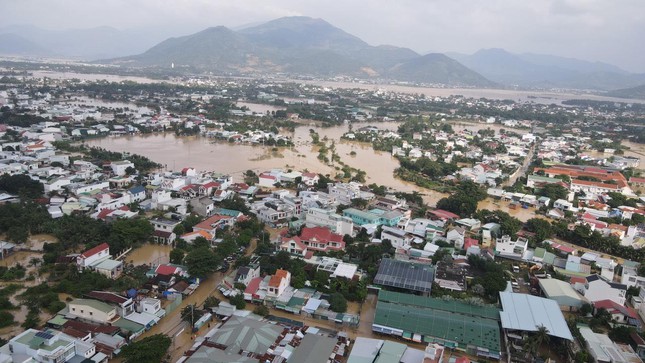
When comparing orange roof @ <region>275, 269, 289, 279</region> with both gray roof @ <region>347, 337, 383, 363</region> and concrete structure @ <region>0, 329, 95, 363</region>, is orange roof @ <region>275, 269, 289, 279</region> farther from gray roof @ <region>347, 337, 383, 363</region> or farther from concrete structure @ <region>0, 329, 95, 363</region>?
concrete structure @ <region>0, 329, 95, 363</region>

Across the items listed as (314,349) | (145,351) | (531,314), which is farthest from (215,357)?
(531,314)

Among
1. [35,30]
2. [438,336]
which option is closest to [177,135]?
[438,336]

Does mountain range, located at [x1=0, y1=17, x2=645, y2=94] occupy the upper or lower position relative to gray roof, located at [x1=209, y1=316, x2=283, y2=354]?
upper

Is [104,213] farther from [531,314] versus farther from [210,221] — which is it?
[531,314]

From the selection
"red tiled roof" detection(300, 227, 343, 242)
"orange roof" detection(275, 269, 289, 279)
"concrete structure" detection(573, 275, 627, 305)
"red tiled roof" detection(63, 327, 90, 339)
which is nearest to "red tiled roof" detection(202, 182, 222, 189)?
"red tiled roof" detection(300, 227, 343, 242)

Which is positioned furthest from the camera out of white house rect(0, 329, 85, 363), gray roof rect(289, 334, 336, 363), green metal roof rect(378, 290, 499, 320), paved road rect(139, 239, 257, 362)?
green metal roof rect(378, 290, 499, 320)

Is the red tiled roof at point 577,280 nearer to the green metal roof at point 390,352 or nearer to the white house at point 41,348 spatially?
the green metal roof at point 390,352

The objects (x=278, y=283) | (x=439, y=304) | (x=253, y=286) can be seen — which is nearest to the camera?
(x=439, y=304)
